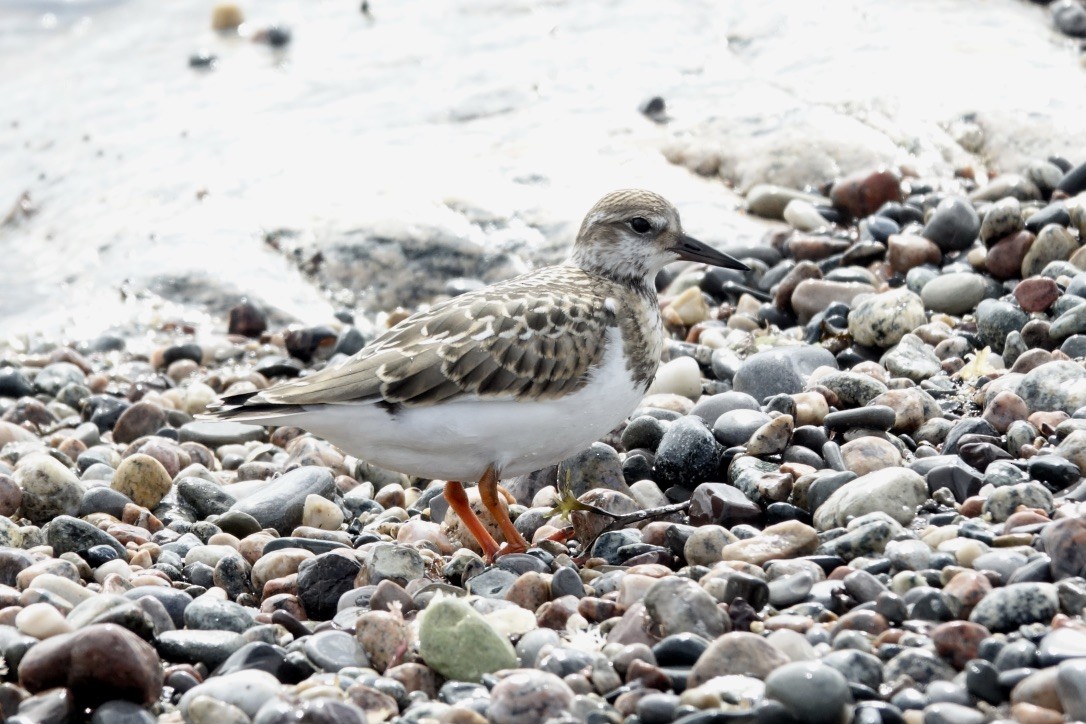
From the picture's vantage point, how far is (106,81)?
1230 cm

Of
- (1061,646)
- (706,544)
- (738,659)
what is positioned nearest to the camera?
(1061,646)

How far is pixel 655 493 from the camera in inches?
196

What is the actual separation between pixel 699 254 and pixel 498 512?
1464mm

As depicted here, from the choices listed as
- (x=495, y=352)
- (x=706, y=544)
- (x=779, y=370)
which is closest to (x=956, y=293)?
(x=779, y=370)

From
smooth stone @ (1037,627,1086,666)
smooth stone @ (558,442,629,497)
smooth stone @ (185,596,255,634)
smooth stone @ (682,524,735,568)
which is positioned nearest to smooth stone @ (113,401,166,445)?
smooth stone @ (558,442,629,497)

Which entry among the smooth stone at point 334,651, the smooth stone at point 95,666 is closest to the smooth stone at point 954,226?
the smooth stone at point 334,651

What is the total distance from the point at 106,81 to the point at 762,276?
7.62 m

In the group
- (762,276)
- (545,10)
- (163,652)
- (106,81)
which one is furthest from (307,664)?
(106,81)

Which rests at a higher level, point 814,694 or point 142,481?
point 814,694

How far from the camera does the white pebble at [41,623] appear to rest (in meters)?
3.83

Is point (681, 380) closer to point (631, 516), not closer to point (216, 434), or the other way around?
point (631, 516)

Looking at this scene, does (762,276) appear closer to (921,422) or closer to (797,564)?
(921,422)

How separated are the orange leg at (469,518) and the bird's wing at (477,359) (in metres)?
0.47

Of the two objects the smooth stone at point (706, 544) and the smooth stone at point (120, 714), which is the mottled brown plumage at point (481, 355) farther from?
the smooth stone at point (120, 714)
